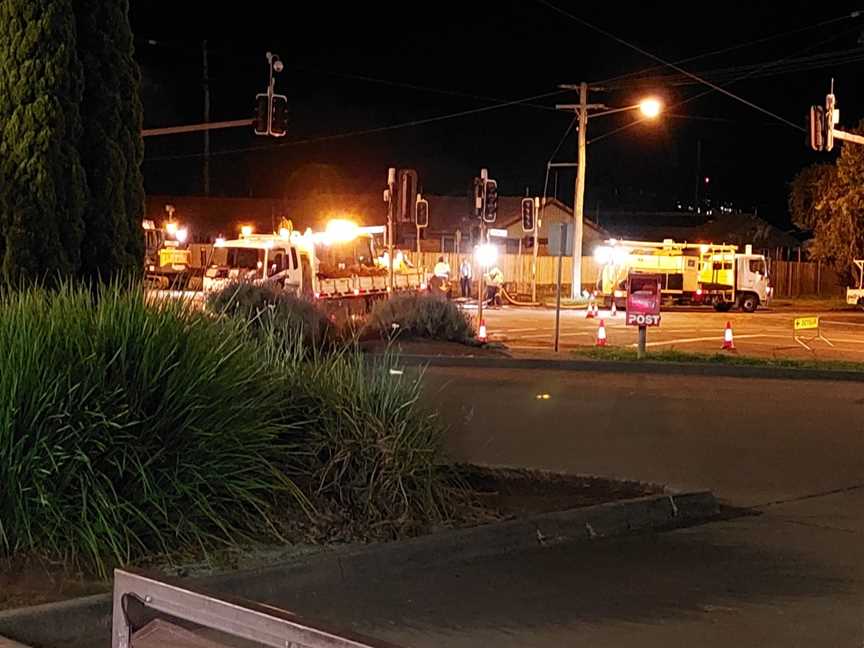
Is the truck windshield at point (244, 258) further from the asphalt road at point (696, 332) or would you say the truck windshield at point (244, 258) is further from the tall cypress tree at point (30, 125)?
the tall cypress tree at point (30, 125)

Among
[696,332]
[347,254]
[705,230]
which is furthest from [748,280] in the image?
[705,230]

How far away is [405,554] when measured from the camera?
7914mm

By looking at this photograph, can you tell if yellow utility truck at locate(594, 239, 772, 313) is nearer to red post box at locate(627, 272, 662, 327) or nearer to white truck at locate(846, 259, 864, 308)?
white truck at locate(846, 259, 864, 308)

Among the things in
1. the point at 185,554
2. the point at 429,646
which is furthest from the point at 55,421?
the point at 429,646

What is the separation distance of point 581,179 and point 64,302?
3846 centimetres

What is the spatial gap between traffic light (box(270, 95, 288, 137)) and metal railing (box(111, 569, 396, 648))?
2356 centimetres

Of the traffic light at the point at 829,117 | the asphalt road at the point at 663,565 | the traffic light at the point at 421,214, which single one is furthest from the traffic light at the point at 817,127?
the asphalt road at the point at 663,565

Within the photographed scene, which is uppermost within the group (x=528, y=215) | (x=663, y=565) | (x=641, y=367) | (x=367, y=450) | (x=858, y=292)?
(x=528, y=215)

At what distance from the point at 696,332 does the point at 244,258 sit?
12262 millimetres

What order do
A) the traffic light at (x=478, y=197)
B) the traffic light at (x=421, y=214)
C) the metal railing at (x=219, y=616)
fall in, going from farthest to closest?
the traffic light at (x=478, y=197), the traffic light at (x=421, y=214), the metal railing at (x=219, y=616)

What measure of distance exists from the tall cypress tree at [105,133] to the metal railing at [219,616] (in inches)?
276

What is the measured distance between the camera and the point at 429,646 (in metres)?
6.42

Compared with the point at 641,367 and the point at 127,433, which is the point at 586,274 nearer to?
the point at 641,367

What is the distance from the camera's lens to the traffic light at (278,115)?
89.9ft
